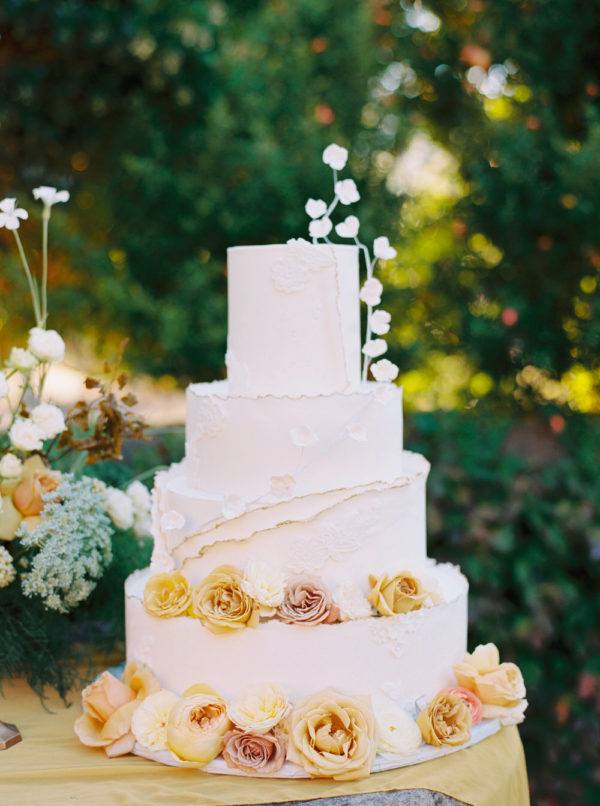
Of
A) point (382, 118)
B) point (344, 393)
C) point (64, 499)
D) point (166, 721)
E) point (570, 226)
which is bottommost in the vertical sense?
point (166, 721)

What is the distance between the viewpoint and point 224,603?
1.91 metres

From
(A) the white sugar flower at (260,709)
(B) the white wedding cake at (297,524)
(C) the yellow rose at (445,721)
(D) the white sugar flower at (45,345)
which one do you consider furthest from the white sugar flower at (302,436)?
(D) the white sugar flower at (45,345)

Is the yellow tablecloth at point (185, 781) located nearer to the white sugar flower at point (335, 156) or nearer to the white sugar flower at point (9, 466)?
the white sugar flower at point (9, 466)

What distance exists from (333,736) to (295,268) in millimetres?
1070

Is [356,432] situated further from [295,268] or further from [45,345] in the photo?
[45,345]

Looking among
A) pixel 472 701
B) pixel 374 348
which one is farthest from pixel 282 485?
pixel 472 701

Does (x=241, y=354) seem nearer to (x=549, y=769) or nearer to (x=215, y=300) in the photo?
(x=215, y=300)

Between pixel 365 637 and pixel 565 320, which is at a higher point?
pixel 565 320

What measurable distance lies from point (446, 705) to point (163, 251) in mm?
2983

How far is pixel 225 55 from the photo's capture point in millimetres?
4297

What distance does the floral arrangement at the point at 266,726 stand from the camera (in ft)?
5.91

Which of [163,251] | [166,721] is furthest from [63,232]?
[166,721]

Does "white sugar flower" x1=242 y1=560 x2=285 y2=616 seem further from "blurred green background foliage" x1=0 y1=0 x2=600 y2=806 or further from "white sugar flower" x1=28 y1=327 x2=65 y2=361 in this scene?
"blurred green background foliage" x1=0 y1=0 x2=600 y2=806

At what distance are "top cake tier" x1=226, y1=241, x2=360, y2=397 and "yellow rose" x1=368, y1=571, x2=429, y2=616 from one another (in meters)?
0.48
